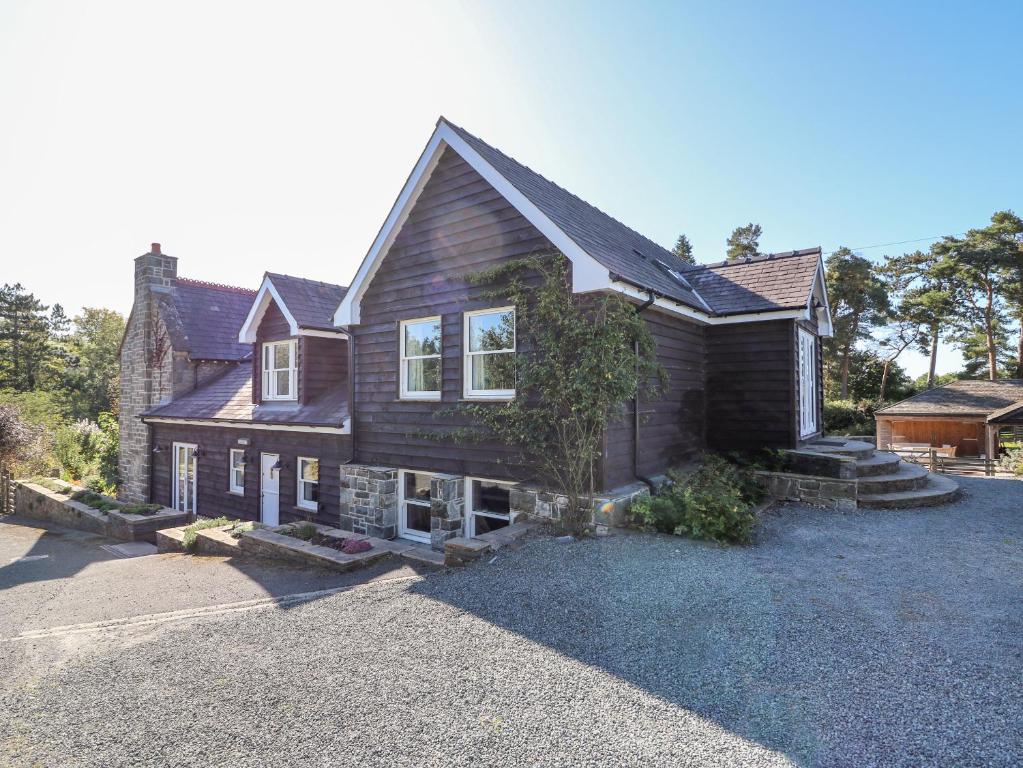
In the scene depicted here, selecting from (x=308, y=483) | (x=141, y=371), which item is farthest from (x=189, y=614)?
(x=141, y=371)

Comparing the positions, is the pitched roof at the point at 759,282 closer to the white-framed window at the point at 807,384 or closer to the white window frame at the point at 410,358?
the white-framed window at the point at 807,384

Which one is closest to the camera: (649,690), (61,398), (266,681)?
(649,690)

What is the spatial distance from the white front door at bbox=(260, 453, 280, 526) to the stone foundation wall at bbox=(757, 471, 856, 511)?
11412 mm

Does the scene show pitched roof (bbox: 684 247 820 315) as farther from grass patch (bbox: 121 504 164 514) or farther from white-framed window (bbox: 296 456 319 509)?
grass patch (bbox: 121 504 164 514)

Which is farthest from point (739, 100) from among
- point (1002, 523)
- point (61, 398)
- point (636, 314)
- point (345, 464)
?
point (61, 398)

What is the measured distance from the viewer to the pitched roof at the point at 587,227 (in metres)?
8.18

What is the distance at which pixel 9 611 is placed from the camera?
23.7ft

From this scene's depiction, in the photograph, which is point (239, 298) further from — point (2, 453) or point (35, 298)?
point (35, 298)

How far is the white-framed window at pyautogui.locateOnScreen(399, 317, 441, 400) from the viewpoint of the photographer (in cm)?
971

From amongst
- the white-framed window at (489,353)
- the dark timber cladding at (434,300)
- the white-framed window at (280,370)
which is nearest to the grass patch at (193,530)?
the dark timber cladding at (434,300)

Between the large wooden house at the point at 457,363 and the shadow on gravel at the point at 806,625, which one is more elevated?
the large wooden house at the point at 457,363

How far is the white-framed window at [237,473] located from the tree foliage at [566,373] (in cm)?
899

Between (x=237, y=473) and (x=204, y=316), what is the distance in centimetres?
724

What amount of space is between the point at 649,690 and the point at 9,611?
29.7 feet
